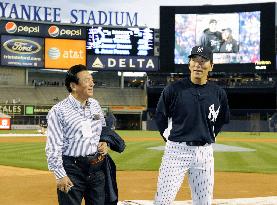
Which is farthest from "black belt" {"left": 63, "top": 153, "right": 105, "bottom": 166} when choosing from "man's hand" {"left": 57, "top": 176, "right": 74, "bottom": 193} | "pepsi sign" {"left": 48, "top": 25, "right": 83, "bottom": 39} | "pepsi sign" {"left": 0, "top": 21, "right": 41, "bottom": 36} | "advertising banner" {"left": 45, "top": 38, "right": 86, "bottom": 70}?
"pepsi sign" {"left": 48, "top": 25, "right": 83, "bottom": 39}

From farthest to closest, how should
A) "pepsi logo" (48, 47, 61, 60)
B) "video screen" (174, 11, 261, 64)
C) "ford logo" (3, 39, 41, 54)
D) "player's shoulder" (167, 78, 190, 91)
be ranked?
"pepsi logo" (48, 47, 61, 60), "ford logo" (3, 39, 41, 54), "video screen" (174, 11, 261, 64), "player's shoulder" (167, 78, 190, 91)

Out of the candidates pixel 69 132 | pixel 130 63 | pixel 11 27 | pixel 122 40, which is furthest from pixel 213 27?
pixel 69 132

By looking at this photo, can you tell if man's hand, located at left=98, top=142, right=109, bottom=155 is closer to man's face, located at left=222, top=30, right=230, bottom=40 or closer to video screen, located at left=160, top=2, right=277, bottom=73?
video screen, located at left=160, top=2, right=277, bottom=73

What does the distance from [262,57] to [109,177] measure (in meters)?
54.1

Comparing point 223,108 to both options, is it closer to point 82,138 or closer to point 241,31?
point 82,138

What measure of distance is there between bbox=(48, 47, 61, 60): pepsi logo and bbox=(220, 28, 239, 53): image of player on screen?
65.0 feet

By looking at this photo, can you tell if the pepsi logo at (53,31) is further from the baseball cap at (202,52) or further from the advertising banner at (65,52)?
the baseball cap at (202,52)

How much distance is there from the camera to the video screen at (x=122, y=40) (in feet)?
201

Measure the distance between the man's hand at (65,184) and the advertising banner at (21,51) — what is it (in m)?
56.3

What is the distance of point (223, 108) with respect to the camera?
522cm

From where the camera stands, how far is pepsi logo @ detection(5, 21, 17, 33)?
58.8 metres

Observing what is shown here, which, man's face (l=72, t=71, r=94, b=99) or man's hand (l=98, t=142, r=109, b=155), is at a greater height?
man's face (l=72, t=71, r=94, b=99)

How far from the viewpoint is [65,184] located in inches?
168

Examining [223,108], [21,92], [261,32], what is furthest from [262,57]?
[223,108]
